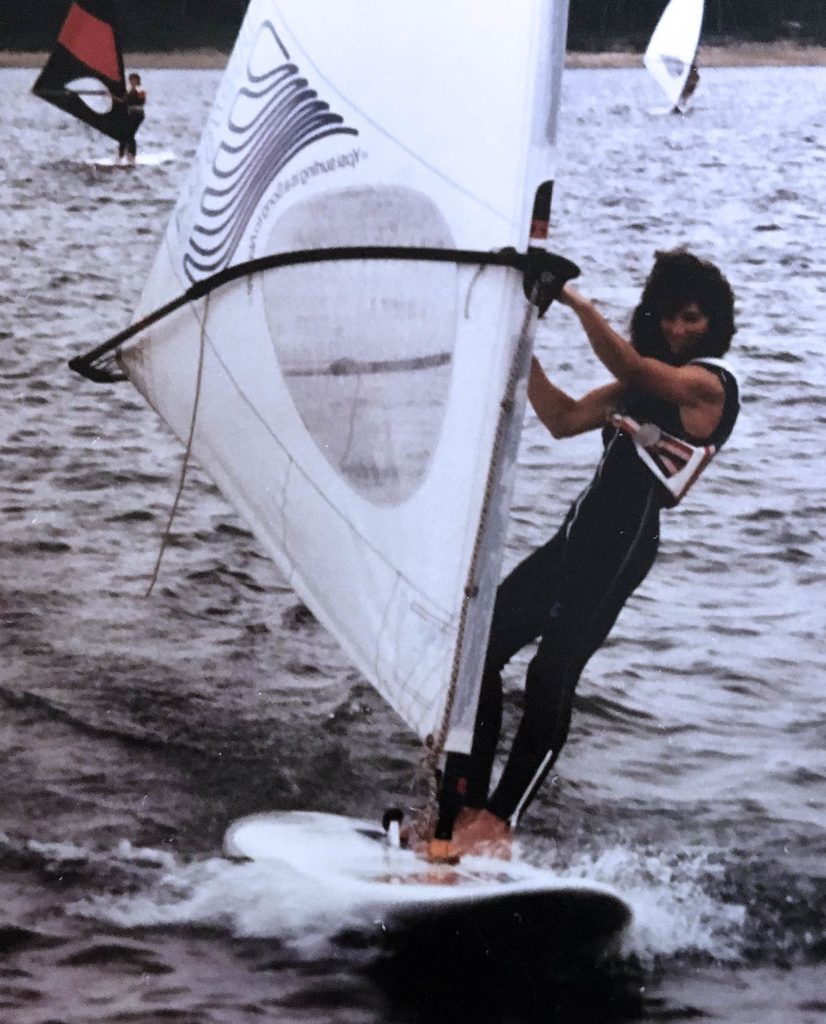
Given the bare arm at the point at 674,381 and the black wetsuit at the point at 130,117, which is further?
the black wetsuit at the point at 130,117

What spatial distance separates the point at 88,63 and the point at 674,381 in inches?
107

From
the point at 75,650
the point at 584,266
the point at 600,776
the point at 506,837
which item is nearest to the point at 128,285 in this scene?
the point at 584,266

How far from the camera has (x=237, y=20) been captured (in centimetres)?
987

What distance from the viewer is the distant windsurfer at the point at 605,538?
3812 mm

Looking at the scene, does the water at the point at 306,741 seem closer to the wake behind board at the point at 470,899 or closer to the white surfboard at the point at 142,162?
the wake behind board at the point at 470,899

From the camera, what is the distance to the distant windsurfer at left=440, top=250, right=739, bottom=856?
3.81 meters

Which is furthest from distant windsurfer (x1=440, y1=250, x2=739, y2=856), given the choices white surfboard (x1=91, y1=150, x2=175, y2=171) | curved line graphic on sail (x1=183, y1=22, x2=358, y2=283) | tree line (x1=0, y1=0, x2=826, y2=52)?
white surfboard (x1=91, y1=150, x2=175, y2=171)

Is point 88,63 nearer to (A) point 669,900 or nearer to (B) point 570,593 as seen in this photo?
(B) point 570,593

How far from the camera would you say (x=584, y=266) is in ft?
38.9

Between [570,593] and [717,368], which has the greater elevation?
[717,368]

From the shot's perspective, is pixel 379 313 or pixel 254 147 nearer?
pixel 379 313

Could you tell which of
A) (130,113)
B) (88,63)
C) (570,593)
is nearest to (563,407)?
(570,593)

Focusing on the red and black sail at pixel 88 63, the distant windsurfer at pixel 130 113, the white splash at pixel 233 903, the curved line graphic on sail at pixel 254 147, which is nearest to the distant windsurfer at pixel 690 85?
the distant windsurfer at pixel 130 113

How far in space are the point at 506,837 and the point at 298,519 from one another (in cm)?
89
